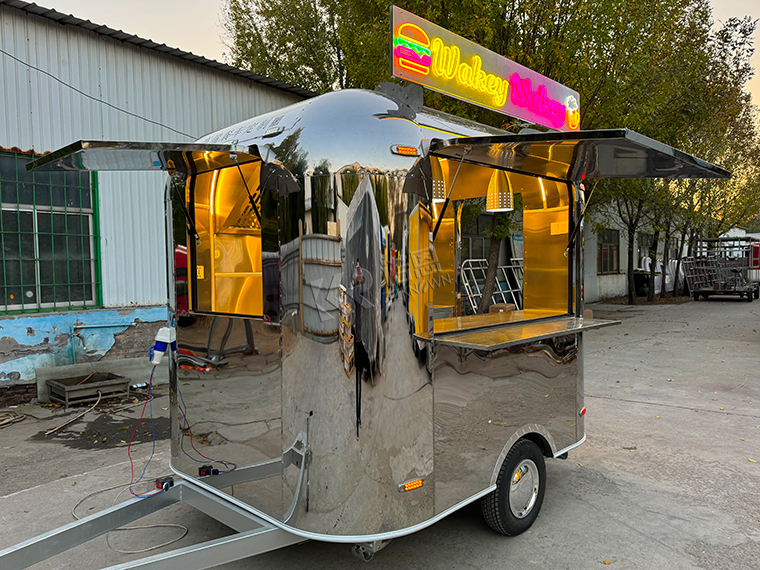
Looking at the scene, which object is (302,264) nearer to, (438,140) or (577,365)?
(438,140)

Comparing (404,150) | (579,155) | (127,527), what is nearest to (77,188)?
(127,527)

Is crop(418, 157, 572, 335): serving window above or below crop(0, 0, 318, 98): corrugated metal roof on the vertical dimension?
below

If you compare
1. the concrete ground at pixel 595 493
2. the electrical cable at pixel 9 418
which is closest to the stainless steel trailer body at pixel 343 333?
the concrete ground at pixel 595 493

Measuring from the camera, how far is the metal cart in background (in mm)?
23594

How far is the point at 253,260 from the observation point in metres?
3.60

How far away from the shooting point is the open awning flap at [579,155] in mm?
2918

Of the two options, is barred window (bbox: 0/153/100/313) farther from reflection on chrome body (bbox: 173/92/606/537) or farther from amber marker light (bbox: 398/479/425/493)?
amber marker light (bbox: 398/479/425/493)

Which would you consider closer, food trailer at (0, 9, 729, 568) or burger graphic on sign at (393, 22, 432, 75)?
food trailer at (0, 9, 729, 568)

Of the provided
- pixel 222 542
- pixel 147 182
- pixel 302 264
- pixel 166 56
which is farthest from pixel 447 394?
pixel 166 56

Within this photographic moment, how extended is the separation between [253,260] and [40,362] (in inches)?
232

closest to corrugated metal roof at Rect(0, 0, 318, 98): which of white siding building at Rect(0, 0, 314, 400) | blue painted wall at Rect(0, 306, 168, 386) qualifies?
white siding building at Rect(0, 0, 314, 400)

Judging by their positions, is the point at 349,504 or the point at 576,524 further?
the point at 576,524

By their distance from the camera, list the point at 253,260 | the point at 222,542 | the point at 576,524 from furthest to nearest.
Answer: the point at 576,524
the point at 253,260
the point at 222,542

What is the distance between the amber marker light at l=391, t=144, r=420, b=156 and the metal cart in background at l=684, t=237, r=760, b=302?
80.2 feet
